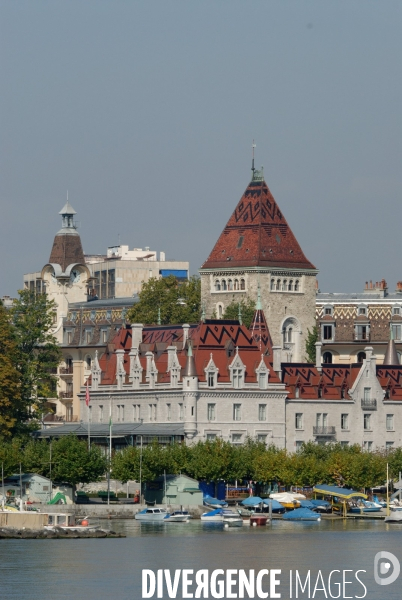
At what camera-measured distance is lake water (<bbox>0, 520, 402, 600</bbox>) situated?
134 metres

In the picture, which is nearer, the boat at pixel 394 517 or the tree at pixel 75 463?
the boat at pixel 394 517

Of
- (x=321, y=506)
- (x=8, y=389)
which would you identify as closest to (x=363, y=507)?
(x=321, y=506)

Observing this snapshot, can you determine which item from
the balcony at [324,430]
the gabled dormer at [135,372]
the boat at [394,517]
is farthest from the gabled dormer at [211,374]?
the boat at [394,517]

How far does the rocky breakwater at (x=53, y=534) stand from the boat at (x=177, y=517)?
39.7 ft

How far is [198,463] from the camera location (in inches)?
7116

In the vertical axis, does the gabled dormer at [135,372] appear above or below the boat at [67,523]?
above

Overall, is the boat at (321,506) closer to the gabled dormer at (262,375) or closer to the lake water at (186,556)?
the lake water at (186,556)

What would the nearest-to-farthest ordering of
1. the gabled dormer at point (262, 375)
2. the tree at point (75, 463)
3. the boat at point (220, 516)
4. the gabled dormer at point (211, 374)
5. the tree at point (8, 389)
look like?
the boat at point (220, 516)
the tree at point (75, 463)
the tree at point (8, 389)
the gabled dormer at point (211, 374)
the gabled dormer at point (262, 375)

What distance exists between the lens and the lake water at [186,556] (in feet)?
440

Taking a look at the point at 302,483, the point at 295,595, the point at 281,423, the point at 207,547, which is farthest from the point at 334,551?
the point at 281,423

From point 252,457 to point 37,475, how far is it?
50.9 ft

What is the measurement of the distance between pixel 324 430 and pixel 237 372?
1024 centimetres

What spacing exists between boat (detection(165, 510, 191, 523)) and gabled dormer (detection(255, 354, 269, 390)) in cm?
2184

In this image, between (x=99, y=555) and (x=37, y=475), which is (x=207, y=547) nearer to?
(x=99, y=555)
